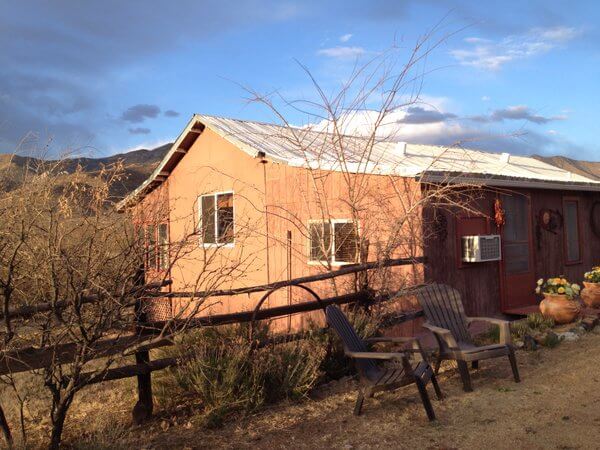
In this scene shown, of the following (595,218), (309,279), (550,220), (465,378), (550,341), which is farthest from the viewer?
(595,218)

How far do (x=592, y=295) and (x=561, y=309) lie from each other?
146 centimetres

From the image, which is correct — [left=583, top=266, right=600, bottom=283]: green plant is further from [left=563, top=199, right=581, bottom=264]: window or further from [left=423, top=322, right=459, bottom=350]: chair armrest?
[left=423, top=322, right=459, bottom=350]: chair armrest

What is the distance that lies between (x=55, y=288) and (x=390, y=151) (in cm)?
956

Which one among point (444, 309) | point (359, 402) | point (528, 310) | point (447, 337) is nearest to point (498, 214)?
point (528, 310)

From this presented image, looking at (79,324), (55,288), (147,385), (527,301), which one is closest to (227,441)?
(147,385)

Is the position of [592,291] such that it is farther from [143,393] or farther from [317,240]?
[143,393]

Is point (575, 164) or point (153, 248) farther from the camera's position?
point (575, 164)

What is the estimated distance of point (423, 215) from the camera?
29.4 feet

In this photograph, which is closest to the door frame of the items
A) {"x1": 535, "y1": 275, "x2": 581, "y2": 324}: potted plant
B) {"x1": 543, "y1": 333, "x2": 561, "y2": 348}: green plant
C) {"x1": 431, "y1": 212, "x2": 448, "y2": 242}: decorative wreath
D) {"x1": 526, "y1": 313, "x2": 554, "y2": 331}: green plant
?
{"x1": 535, "y1": 275, "x2": 581, "y2": 324}: potted plant

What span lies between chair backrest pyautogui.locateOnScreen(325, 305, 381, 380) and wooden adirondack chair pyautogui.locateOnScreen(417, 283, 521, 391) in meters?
0.76

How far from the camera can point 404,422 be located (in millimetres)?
5012

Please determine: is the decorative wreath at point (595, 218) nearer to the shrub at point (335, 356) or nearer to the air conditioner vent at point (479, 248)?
the air conditioner vent at point (479, 248)

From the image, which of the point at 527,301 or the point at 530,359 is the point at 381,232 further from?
the point at 527,301

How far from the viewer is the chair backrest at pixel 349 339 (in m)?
5.38
